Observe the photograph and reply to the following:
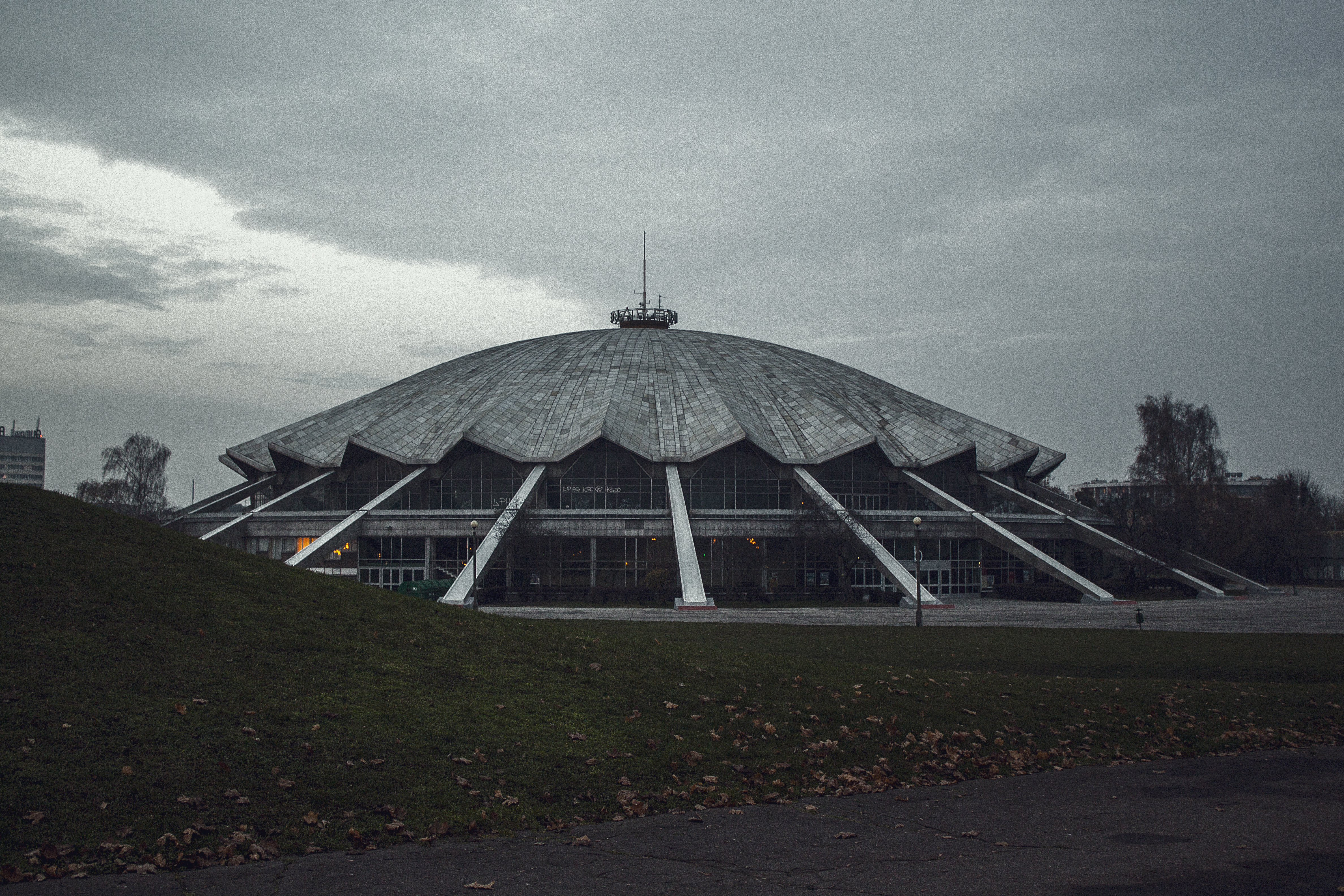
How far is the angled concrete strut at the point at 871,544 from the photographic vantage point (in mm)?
47156

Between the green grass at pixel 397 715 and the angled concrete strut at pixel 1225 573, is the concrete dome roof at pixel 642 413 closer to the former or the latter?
the angled concrete strut at pixel 1225 573

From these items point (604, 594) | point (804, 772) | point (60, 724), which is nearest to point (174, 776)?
point (60, 724)

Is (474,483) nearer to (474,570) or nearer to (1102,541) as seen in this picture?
(474,570)

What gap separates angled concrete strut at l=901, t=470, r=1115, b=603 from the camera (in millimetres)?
49969

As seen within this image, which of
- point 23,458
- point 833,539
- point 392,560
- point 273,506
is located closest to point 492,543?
point 392,560

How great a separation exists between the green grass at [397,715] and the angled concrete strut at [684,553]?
2744 centimetres

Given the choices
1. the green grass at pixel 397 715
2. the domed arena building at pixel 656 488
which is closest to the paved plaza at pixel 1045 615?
the domed arena building at pixel 656 488

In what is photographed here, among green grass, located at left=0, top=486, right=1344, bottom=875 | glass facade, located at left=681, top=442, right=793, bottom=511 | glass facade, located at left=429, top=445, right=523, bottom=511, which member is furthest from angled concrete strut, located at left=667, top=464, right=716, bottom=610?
green grass, located at left=0, top=486, right=1344, bottom=875

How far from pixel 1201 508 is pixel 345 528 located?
2346 inches

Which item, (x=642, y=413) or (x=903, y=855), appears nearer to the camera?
(x=903, y=855)

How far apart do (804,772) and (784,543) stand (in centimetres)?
4480

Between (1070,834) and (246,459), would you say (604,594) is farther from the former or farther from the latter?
(1070,834)

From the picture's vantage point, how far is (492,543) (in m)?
49.9

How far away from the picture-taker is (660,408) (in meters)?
66.4
